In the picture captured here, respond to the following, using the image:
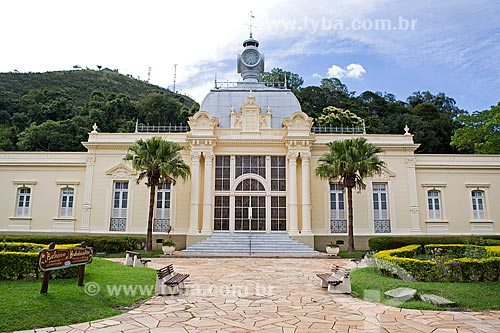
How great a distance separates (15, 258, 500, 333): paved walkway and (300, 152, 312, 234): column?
11.8 metres

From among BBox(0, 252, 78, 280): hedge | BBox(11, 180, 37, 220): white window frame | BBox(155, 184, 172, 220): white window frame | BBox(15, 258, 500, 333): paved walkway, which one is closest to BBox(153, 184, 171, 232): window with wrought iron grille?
BBox(155, 184, 172, 220): white window frame

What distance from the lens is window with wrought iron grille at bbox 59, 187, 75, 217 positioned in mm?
24422

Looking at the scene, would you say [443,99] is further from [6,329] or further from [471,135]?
[6,329]

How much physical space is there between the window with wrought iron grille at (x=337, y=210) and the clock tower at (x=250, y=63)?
37.2ft

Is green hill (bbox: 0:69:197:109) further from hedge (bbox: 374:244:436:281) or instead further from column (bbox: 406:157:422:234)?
hedge (bbox: 374:244:436:281)

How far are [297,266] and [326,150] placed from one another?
10837mm

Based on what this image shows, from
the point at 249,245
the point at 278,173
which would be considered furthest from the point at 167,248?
the point at 278,173

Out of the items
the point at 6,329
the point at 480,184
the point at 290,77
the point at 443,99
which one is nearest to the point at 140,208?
the point at 6,329

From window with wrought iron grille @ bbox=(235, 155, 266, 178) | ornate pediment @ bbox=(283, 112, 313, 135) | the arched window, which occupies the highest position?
ornate pediment @ bbox=(283, 112, 313, 135)

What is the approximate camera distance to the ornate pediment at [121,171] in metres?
24.5

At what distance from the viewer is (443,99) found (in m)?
58.1

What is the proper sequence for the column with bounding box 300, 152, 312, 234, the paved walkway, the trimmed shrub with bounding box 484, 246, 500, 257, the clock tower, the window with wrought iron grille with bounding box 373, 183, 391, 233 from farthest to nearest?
the clock tower
the window with wrought iron grille with bounding box 373, 183, 391, 233
the column with bounding box 300, 152, 312, 234
the trimmed shrub with bounding box 484, 246, 500, 257
the paved walkway

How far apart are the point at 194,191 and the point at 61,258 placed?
1460cm

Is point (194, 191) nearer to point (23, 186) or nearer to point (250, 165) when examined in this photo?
point (250, 165)
